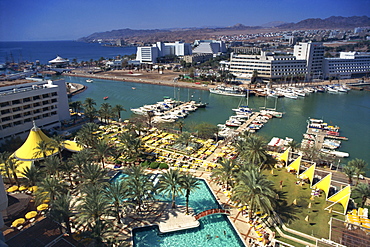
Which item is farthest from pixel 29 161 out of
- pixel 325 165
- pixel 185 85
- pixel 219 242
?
pixel 185 85

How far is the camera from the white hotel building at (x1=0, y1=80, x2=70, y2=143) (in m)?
43.6

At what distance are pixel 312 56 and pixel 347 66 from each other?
1980 centimetres

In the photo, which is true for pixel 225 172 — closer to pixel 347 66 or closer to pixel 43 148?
pixel 43 148

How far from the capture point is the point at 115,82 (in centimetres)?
12112

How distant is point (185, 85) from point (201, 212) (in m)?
85.2

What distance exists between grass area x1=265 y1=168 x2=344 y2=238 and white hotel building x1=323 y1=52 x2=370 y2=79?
10459 centimetres

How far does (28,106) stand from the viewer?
4684 cm

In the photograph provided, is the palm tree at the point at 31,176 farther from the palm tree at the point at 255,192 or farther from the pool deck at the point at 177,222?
the palm tree at the point at 255,192

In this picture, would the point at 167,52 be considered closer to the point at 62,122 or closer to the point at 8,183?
the point at 62,122

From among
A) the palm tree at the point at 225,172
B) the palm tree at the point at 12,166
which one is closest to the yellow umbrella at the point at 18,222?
the palm tree at the point at 12,166

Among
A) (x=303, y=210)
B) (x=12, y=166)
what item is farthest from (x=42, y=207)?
(x=303, y=210)

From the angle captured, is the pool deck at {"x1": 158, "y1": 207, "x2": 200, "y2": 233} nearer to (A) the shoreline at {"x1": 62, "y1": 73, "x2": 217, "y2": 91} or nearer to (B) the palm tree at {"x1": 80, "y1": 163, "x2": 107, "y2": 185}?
(B) the palm tree at {"x1": 80, "y1": 163, "x2": 107, "y2": 185}

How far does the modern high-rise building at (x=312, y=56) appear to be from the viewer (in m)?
112

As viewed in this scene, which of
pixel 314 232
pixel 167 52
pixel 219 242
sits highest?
pixel 167 52
